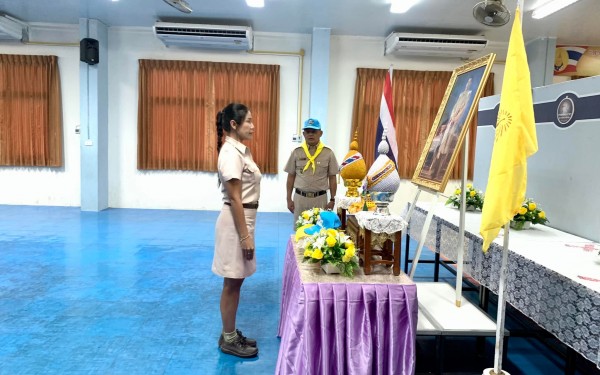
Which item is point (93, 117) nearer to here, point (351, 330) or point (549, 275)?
point (351, 330)

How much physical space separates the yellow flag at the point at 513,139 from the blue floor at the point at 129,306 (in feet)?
4.03

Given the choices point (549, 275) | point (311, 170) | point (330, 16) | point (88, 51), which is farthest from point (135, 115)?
point (549, 275)

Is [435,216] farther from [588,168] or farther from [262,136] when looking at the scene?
[262,136]

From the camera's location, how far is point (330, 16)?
21.8ft

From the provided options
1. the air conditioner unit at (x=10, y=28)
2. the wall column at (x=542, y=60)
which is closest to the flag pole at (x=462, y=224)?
the wall column at (x=542, y=60)

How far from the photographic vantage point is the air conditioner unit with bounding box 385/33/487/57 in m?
7.07

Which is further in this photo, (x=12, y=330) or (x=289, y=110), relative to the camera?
(x=289, y=110)

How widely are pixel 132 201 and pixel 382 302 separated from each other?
7.20m

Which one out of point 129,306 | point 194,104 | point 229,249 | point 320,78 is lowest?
point 129,306

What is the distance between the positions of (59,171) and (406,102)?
21.5 feet

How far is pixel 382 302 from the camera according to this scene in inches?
71.9

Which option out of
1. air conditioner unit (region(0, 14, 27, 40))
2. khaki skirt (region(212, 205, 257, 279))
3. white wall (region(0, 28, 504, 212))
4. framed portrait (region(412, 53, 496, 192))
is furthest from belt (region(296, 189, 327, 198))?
air conditioner unit (region(0, 14, 27, 40))

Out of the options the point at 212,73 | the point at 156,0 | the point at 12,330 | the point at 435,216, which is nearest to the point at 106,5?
the point at 156,0

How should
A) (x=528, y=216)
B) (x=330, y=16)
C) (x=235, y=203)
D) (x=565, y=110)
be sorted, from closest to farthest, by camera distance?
(x=235, y=203), (x=528, y=216), (x=565, y=110), (x=330, y=16)
